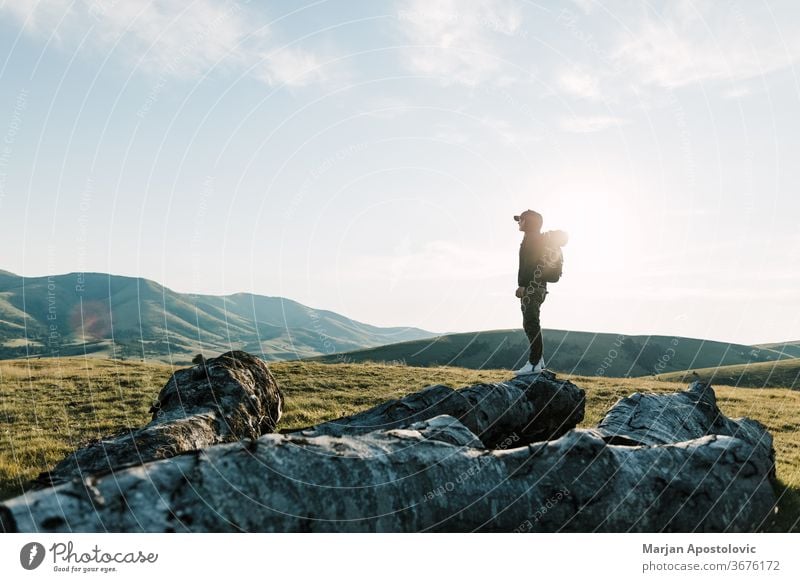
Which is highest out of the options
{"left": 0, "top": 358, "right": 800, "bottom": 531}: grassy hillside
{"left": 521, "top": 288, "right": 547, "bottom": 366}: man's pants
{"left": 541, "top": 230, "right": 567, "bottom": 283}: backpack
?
{"left": 541, "top": 230, "right": 567, "bottom": 283}: backpack

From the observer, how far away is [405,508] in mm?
4305

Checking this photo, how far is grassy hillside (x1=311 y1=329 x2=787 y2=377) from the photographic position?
153m

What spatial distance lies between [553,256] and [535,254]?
1.45ft

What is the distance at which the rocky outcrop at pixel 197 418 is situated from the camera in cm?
623

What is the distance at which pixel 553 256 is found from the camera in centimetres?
1232

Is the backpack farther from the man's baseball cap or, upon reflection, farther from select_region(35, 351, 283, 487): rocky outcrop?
select_region(35, 351, 283, 487): rocky outcrop

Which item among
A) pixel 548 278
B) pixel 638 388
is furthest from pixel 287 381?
pixel 638 388

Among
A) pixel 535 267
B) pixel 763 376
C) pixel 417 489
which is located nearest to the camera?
pixel 417 489

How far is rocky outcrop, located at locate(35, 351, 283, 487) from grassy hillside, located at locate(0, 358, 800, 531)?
2.42m

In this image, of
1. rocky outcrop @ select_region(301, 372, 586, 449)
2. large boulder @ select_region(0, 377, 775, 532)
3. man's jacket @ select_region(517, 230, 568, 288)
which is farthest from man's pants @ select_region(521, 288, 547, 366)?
large boulder @ select_region(0, 377, 775, 532)

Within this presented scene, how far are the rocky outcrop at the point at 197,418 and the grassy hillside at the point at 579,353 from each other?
134728mm

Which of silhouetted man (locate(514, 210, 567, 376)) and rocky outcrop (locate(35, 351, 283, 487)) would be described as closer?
rocky outcrop (locate(35, 351, 283, 487))
